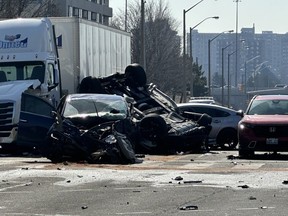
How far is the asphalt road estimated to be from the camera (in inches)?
531

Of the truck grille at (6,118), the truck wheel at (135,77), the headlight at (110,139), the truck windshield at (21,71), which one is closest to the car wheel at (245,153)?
the headlight at (110,139)

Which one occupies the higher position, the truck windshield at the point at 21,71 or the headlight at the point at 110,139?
the truck windshield at the point at 21,71

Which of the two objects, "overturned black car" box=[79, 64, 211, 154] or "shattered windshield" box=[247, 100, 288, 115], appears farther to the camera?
"overturned black car" box=[79, 64, 211, 154]

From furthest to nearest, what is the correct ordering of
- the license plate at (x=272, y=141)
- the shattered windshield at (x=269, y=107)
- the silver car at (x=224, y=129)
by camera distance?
the silver car at (x=224, y=129), the shattered windshield at (x=269, y=107), the license plate at (x=272, y=141)

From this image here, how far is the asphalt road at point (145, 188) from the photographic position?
1349cm

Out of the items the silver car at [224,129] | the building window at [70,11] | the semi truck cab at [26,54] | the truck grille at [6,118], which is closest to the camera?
the truck grille at [6,118]

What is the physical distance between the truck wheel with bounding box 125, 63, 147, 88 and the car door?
20.0ft

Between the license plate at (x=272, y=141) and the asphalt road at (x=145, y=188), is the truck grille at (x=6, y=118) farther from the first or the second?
the license plate at (x=272, y=141)

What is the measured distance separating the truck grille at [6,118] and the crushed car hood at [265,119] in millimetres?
6442

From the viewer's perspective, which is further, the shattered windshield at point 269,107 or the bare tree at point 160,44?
the bare tree at point 160,44

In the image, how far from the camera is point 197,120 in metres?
29.2

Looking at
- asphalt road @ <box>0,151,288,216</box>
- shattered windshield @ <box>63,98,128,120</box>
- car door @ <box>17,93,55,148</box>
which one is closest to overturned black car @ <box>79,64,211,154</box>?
shattered windshield @ <box>63,98,128,120</box>

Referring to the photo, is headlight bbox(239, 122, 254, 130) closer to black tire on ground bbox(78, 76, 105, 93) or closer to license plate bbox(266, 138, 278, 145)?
license plate bbox(266, 138, 278, 145)

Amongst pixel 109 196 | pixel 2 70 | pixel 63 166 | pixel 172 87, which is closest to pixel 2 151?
pixel 2 70
